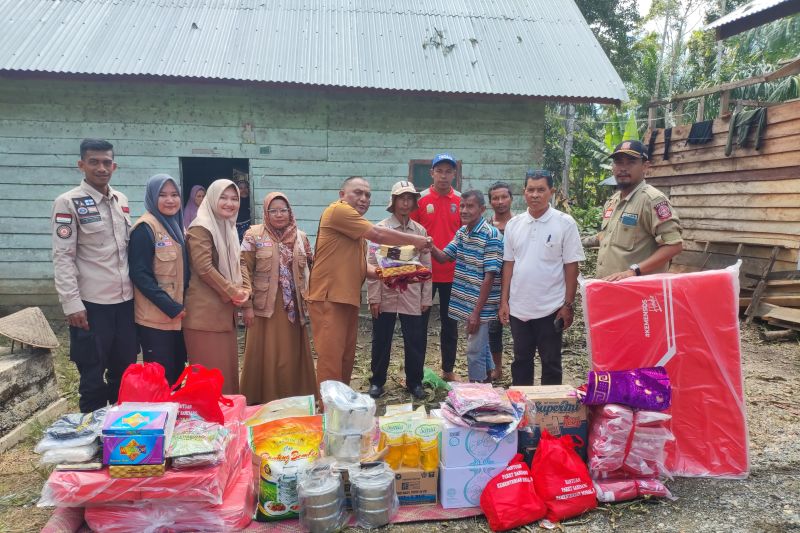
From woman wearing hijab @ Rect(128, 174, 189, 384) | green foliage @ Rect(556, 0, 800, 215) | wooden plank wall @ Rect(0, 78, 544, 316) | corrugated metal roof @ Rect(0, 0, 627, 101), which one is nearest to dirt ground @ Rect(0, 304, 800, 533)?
woman wearing hijab @ Rect(128, 174, 189, 384)

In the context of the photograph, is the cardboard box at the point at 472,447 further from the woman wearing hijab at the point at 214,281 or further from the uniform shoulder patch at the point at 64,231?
the uniform shoulder patch at the point at 64,231

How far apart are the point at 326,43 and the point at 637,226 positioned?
5.80m

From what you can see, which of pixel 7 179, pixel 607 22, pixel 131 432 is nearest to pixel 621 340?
pixel 131 432

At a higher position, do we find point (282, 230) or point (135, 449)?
point (282, 230)

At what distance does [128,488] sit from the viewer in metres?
2.43

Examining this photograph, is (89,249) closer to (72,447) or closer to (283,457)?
(72,447)

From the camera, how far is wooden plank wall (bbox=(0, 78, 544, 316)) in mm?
6875

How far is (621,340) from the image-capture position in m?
3.14

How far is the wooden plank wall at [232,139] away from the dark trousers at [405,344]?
3149 millimetres

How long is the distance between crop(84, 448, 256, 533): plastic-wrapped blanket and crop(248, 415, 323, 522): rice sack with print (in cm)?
15

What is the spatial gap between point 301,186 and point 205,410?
4767 mm

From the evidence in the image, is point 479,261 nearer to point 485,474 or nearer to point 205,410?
point 485,474

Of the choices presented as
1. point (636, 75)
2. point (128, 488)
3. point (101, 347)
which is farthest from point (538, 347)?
point (636, 75)

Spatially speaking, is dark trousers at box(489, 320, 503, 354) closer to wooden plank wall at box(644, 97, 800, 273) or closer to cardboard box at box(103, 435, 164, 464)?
cardboard box at box(103, 435, 164, 464)
